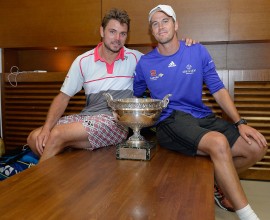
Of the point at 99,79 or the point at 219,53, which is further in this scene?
the point at 219,53

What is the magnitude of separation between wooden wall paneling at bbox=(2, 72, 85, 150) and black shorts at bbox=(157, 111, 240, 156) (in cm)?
122

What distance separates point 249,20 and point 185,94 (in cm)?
105

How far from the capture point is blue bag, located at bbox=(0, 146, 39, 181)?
207 centimetres

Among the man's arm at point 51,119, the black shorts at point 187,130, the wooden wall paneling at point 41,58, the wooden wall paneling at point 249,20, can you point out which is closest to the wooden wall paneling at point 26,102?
the wooden wall paneling at point 41,58

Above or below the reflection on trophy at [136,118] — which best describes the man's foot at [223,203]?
below

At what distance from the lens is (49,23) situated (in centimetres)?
284

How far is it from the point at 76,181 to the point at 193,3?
190cm

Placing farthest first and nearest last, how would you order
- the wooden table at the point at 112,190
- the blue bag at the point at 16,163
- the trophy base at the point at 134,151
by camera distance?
the blue bag at the point at 16,163, the trophy base at the point at 134,151, the wooden table at the point at 112,190

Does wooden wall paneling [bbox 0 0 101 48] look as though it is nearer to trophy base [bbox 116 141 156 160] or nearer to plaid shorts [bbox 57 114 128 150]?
plaid shorts [bbox 57 114 128 150]

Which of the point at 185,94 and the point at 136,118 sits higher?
the point at 185,94

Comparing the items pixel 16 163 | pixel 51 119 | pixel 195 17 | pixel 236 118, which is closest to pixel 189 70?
pixel 236 118

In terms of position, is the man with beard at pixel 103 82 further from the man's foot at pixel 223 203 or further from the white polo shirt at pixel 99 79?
the man's foot at pixel 223 203

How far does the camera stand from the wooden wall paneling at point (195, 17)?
2.52m

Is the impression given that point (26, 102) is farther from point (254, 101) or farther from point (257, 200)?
point (257, 200)
